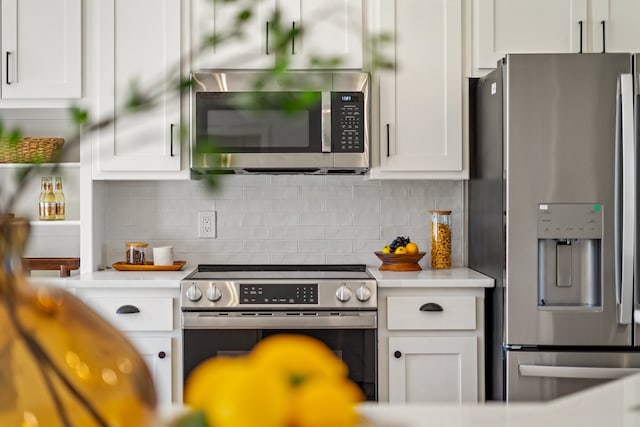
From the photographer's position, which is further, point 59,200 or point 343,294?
point 59,200

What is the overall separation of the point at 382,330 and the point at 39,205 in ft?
5.65

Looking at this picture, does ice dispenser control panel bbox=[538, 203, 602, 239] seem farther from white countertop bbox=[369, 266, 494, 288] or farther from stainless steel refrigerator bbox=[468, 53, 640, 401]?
white countertop bbox=[369, 266, 494, 288]

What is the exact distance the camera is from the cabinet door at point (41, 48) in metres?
3.07

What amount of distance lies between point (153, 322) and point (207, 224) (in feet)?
2.35

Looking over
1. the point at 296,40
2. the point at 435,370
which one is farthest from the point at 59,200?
the point at 435,370

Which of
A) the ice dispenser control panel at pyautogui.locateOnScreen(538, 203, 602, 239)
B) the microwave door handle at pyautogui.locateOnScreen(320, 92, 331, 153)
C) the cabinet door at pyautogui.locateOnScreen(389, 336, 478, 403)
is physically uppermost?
the microwave door handle at pyautogui.locateOnScreen(320, 92, 331, 153)

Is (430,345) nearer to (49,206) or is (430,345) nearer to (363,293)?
(363,293)

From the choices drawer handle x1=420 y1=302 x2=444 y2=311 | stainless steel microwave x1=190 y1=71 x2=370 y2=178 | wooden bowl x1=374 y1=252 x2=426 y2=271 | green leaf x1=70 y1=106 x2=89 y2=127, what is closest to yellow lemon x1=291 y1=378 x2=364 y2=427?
green leaf x1=70 y1=106 x2=89 y2=127

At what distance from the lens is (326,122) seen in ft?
10.0

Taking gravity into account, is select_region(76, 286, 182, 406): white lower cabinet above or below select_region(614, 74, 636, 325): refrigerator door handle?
below

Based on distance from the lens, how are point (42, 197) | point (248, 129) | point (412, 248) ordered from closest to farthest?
point (248, 129) < point (412, 248) < point (42, 197)

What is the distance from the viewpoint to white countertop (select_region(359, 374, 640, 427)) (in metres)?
1.05

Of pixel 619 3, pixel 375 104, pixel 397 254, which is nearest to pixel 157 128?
pixel 375 104

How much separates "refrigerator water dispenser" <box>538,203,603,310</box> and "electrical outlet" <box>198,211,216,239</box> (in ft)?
5.09
